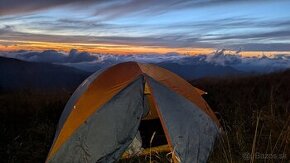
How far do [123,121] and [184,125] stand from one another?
1.06 meters

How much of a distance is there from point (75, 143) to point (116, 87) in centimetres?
120

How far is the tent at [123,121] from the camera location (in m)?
7.41

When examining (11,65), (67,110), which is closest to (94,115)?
(67,110)

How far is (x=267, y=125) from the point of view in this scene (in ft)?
27.4

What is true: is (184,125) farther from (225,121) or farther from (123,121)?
(225,121)

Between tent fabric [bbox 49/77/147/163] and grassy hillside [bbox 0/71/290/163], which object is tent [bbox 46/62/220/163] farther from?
grassy hillside [bbox 0/71/290/163]

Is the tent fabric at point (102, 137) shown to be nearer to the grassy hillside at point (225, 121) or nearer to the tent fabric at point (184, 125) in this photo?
the tent fabric at point (184, 125)

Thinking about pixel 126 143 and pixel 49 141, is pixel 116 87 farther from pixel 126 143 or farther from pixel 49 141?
pixel 49 141

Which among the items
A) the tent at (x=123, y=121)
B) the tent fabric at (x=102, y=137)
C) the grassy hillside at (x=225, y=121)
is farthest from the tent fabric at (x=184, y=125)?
the tent fabric at (x=102, y=137)

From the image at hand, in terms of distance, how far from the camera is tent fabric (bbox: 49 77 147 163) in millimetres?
7418

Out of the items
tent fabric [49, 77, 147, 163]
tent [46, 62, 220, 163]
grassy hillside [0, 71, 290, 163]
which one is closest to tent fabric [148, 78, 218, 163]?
tent [46, 62, 220, 163]

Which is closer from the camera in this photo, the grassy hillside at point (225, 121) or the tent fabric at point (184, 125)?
the grassy hillside at point (225, 121)

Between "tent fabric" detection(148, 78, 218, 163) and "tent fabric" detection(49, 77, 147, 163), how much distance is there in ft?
2.04

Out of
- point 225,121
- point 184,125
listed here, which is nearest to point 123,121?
point 184,125
